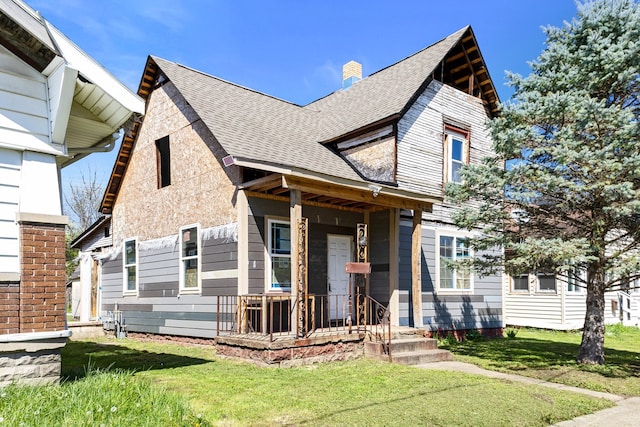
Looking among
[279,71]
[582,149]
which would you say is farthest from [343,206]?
[279,71]

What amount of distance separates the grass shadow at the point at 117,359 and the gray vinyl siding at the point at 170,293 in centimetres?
115

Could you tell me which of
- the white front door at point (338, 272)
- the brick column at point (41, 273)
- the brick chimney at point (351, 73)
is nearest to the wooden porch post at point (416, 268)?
the white front door at point (338, 272)

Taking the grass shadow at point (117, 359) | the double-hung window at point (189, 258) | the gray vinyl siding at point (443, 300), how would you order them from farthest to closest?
the gray vinyl siding at point (443, 300) → the double-hung window at point (189, 258) → the grass shadow at point (117, 359)

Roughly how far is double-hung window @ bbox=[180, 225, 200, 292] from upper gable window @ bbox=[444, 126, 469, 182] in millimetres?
6501

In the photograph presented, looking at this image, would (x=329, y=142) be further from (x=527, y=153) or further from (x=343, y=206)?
(x=527, y=153)

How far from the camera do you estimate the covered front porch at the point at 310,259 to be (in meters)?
8.94

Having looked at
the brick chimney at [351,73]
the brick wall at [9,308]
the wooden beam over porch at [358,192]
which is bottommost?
the brick wall at [9,308]

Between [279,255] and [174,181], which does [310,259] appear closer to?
[279,255]

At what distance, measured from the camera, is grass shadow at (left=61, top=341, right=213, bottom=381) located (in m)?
8.08

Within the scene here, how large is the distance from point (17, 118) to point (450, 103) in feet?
35.0

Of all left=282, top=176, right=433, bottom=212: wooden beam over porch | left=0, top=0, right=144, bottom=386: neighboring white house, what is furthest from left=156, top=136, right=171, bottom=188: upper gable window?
left=0, top=0, right=144, bottom=386: neighboring white house

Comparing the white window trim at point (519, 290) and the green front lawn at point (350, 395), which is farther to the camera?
the white window trim at point (519, 290)

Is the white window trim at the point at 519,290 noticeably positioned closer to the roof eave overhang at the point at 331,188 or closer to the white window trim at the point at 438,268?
the white window trim at the point at 438,268

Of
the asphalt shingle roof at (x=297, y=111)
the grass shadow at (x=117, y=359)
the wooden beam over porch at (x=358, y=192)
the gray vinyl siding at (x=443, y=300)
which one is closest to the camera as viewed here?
the grass shadow at (x=117, y=359)
